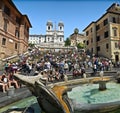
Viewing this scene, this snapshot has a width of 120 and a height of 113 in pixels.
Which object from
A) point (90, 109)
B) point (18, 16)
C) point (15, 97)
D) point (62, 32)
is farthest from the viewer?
point (62, 32)

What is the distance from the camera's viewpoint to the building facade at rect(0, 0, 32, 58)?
98.1ft

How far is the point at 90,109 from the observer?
547 centimetres

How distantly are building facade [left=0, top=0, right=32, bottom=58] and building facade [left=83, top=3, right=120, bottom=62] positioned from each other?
1985 cm

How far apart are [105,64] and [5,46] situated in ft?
60.3

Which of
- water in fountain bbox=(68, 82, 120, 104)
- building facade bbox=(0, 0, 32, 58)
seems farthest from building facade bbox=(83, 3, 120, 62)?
water in fountain bbox=(68, 82, 120, 104)

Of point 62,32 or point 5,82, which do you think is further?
point 62,32

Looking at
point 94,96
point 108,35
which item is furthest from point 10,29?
point 94,96

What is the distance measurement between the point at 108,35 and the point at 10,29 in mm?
22973

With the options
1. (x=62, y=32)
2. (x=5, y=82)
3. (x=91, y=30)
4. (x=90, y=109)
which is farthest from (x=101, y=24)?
(x=62, y=32)

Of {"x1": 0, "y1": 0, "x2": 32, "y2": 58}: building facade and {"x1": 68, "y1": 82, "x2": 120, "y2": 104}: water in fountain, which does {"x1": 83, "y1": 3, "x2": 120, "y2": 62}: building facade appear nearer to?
{"x1": 0, "y1": 0, "x2": 32, "y2": 58}: building facade

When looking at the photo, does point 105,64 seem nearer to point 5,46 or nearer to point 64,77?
point 64,77

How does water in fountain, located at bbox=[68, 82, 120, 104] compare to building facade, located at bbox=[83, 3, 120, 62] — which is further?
building facade, located at bbox=[83, 3, 120, 62]

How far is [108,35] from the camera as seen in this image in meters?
40.8

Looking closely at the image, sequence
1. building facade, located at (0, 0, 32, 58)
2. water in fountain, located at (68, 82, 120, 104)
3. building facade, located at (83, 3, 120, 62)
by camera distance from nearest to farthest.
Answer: water in fountain, located at (68, 82, 120, 104) → building facade, located at (0, 0, 32, 58) → building facade, located at (83, 3, 120, 62)
